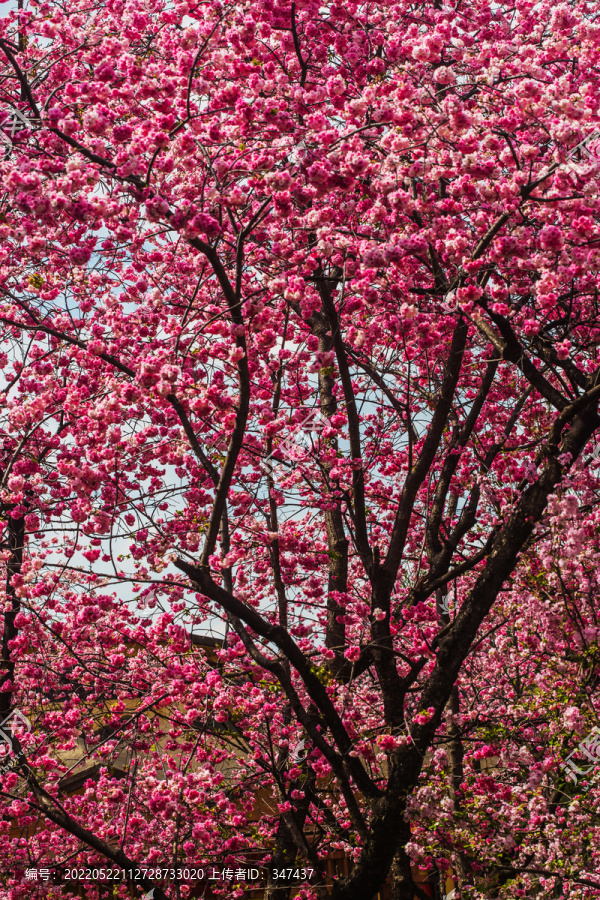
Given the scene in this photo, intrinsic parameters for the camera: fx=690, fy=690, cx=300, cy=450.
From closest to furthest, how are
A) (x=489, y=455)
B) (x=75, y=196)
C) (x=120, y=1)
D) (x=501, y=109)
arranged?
(x=75, y=196) < (x=501, y=109) < (x=120, y=1) < (x=489, y=455)

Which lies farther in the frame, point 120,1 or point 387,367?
point 387,367

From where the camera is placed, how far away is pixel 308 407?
25.3 ft

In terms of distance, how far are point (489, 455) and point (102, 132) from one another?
4806 millimetres

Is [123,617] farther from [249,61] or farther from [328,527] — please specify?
[249,61]

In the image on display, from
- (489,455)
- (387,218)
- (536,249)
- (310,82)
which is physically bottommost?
(489,455)

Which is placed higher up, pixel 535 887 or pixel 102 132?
pixel 102 132

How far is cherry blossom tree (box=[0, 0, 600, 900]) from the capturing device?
5.13 m

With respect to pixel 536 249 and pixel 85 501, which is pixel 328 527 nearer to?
pixel 85 501

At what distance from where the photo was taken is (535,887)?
631 centimetres

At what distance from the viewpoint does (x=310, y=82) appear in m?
6.12

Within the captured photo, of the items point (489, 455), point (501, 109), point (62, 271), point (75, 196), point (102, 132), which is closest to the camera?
point (102, 132)

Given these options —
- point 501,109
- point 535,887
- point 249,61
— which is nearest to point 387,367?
point 501,109

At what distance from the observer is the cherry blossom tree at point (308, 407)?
202 inches

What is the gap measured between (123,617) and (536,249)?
5973 mm
